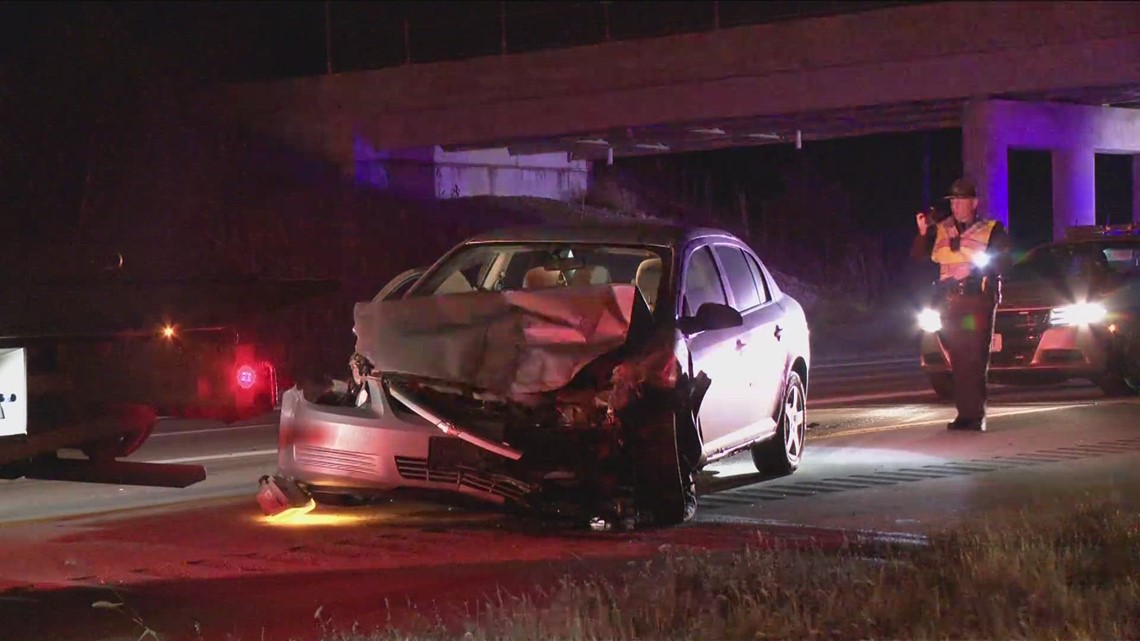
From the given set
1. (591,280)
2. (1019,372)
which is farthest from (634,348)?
(1019,372)

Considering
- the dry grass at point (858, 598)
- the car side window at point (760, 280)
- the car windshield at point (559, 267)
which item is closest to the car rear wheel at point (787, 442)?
the car side window at point (760, 280)

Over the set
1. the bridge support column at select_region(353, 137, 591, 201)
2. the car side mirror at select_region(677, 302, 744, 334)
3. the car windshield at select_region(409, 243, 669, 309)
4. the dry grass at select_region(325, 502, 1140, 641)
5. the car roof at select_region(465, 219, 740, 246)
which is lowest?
the dry grass at select_region(325, 502, 1140, 641)

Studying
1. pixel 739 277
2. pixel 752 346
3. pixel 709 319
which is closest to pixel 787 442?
pixel 752 346

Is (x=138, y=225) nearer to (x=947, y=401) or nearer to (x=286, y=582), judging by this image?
(x=947, y=401)

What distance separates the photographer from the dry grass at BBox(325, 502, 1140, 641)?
6316 millimetres

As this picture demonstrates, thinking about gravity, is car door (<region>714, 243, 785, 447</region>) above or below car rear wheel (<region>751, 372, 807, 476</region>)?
above

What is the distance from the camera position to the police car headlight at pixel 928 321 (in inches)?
602

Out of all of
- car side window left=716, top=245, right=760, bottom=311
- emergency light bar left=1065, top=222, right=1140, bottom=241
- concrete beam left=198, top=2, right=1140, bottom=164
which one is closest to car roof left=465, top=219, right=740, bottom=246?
car side window left=716, top=245, right=760, bottom=311

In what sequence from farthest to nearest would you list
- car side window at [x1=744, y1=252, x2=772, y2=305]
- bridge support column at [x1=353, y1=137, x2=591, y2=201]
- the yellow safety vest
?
bridge support column at [x1=353, y1=137, x2=591, y2=201]
the yellow safety vest
car side window at [x1=744, y1=252, x2=772, y2=305]

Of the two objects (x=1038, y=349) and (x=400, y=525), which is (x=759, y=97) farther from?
(x=400, y=525)

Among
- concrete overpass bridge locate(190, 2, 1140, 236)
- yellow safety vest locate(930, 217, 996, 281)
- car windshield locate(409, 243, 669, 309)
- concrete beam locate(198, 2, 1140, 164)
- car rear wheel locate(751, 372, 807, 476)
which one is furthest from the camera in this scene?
concrete overpass bridge locate(190, 2, 1140, 236)

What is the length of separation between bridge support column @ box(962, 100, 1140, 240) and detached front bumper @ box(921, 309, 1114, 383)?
18.3 meters

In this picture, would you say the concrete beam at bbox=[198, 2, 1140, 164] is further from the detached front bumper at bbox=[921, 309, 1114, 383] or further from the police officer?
the police officer

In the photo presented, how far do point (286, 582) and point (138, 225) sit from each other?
3105 centimetres
